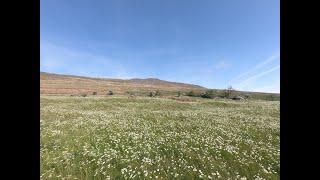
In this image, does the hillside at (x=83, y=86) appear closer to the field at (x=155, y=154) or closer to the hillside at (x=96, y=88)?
the hillside at (x=96, y=88)

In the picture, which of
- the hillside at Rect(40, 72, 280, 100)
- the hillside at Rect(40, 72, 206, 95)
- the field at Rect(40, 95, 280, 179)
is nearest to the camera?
the field at Rect(40, 95, 280, 179)

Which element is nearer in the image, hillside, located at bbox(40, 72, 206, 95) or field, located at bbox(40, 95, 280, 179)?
field, located at bbox(40, 95, 280, 179)

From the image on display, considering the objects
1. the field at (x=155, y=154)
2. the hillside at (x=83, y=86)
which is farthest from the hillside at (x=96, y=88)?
the field at (x=155, y=154)

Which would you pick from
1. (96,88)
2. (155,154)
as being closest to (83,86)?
(96,88)

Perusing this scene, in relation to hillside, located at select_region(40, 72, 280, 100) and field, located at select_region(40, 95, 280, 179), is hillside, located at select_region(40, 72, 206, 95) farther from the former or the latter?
field, located at select_region(40, 95, 280, 179)

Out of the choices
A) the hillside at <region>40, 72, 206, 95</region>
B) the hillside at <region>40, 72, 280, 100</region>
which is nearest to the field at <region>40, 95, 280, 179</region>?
the hillside at <region>40, 72, 280, 100</region>

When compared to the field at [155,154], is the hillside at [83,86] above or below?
above

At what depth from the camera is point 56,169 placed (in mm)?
8922

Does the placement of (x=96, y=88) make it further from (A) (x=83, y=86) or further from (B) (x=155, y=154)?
(B) (x=155, y=154)

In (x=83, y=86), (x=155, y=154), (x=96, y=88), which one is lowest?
(x=155, y=154)

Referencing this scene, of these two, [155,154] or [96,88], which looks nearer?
[155,154]

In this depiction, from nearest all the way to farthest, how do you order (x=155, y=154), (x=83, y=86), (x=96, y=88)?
1. (x=155, y=154)
2. (x=96, y=88)
3. (x=83, y=86)
